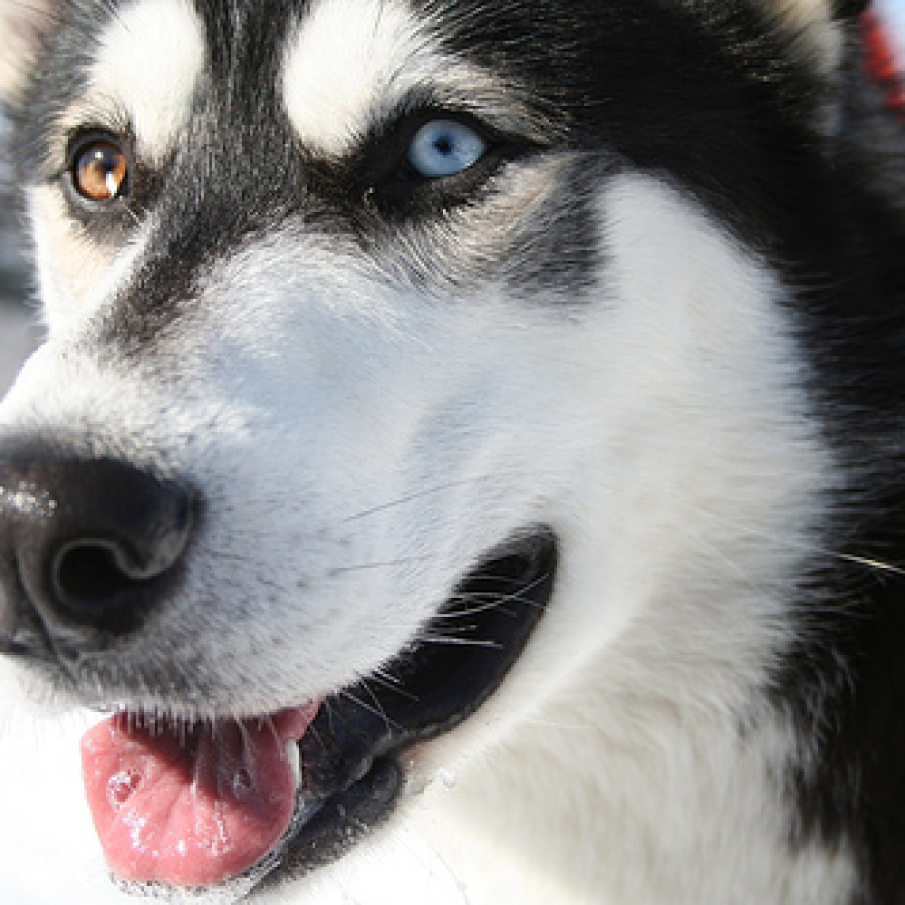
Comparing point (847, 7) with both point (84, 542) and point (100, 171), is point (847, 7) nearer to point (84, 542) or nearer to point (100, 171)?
point (100, 171)

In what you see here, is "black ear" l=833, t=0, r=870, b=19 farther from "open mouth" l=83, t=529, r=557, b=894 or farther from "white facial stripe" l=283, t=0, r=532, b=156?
"open mouth" l=83, t=529, r=557, b=894

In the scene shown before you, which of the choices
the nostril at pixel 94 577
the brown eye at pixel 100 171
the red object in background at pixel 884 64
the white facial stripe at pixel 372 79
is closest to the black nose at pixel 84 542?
the nostril at pixel 94 577

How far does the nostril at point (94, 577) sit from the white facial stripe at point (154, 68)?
722mm

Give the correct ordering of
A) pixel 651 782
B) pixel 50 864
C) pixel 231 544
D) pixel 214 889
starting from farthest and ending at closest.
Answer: pixel 50 864
pixel 651 782
pixel 214 889
pixel 231 544

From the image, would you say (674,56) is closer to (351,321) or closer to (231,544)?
(351,321)

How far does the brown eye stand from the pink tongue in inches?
31.2

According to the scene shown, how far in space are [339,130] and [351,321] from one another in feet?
0.90

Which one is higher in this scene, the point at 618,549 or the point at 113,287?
the point at 113,287

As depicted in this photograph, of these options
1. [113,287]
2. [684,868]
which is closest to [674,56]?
[113,287]

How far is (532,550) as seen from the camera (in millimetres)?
1732

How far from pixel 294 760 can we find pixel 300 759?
0.02 m

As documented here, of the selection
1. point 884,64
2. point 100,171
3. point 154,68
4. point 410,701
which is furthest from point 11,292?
point 410,701

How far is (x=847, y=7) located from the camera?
191cm

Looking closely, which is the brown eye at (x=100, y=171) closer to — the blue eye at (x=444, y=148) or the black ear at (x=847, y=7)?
the blue eye at (x=444, y=148)
